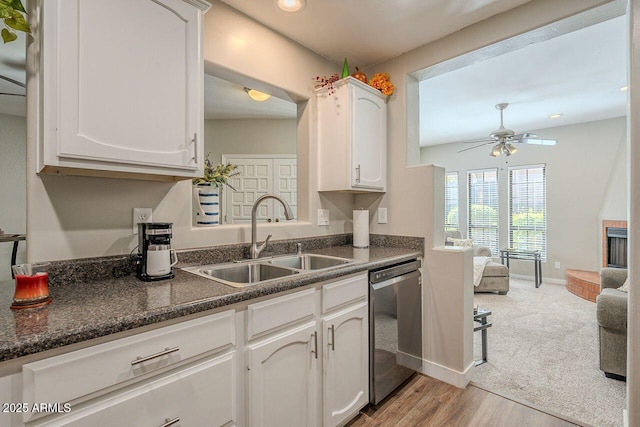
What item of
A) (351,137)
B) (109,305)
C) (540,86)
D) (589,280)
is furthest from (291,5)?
(589,280)

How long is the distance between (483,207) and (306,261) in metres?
5.48

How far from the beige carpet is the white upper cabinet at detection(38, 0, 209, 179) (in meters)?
2.48

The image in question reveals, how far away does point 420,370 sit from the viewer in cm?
229

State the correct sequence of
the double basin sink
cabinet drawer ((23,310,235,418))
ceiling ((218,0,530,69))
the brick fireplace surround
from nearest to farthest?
1. cabinet drawer ((23,310,235,418))
2. the double basin sink
3. ceiling ((218,0,530,69))
4. the brick fireplace surround

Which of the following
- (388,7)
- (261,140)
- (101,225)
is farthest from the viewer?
(261,140)

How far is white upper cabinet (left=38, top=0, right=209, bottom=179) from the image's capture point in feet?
3.50

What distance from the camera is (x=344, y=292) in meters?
1.65

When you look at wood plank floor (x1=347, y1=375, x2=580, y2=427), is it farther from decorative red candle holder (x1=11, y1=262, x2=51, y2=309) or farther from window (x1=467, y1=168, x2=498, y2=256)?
window (x1=467, y1=168, x2=498, y2=256)

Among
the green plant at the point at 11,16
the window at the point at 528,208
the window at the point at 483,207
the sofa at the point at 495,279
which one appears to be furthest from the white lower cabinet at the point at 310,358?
the window at the point at 483,207

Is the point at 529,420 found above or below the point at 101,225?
below

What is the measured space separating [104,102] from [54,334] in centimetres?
82

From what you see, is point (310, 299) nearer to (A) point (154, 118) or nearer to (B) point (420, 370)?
(A) point (154, 118)

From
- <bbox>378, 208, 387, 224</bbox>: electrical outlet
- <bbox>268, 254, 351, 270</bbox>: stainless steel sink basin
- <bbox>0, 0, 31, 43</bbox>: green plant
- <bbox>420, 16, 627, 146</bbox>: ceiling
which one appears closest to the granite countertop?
<bbox>268, 254, 351, 270</bbox>: stainless steel sink basin

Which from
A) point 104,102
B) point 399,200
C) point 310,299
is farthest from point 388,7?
point 310,299
